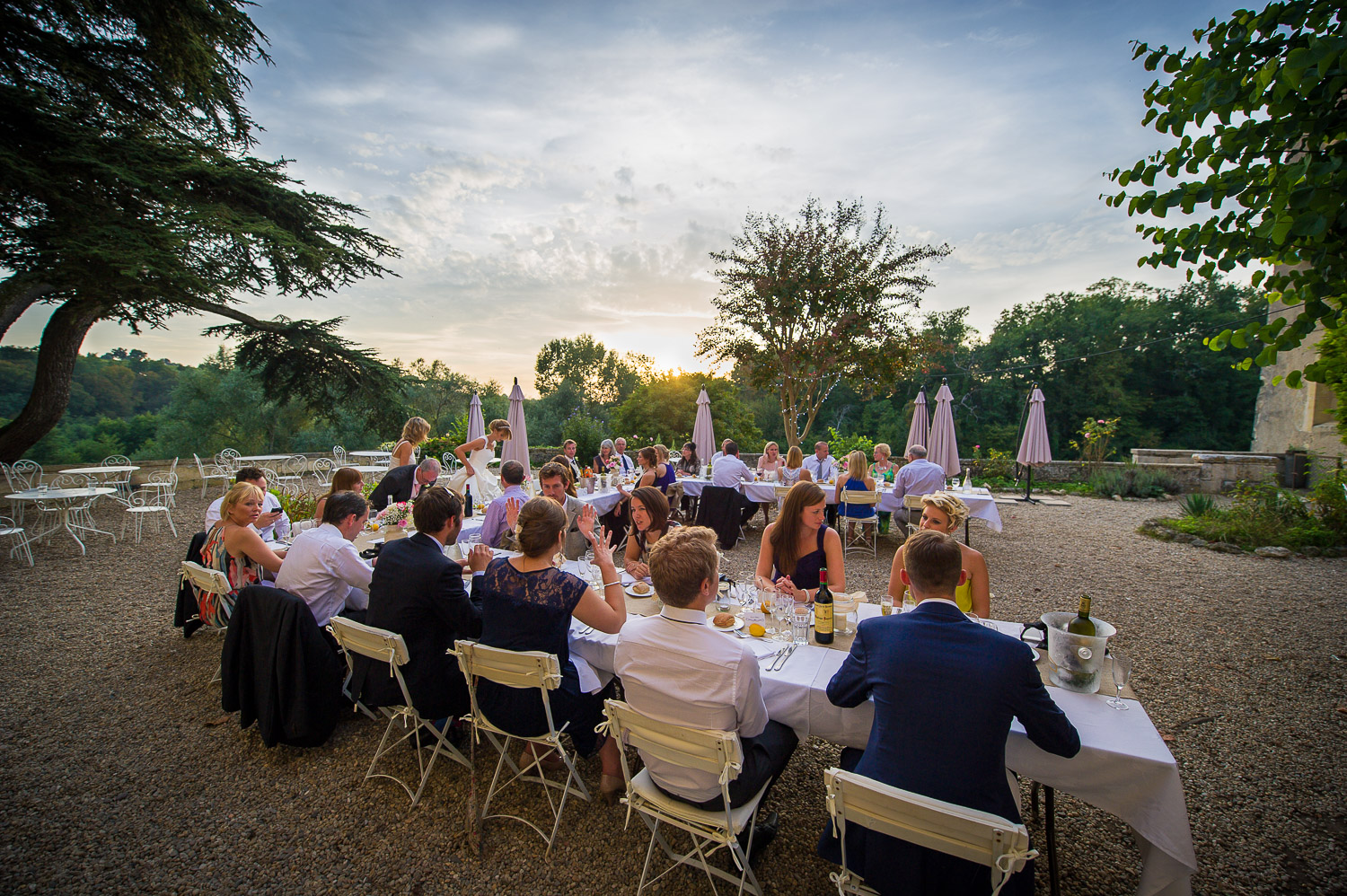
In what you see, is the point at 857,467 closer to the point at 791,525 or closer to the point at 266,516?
the point at 791,525

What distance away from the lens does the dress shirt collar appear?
1.85 m

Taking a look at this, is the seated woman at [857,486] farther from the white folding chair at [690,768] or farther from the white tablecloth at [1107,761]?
the white folding chair at [690,768]

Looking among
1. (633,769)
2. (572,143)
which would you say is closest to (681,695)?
(633,769)

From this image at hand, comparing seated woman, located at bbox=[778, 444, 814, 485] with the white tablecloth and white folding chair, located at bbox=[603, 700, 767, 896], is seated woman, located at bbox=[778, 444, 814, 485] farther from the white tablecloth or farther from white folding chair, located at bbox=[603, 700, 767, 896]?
white folding chair, located at bbox=[603, 700, 767, 896]

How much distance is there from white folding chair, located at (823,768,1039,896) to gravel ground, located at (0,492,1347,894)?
1010mm

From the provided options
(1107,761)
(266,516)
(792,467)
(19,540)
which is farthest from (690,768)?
(19,540)

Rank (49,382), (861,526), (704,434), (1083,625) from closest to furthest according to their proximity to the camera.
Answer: (1083,625), (861,526), (704,434), (49,382)

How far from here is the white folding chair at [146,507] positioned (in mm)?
8430

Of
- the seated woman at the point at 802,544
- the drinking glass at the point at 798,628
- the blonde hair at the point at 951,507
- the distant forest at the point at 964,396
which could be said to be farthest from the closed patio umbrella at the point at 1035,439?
the drinking glass at the point at 798,628

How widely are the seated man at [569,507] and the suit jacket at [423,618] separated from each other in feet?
2.11

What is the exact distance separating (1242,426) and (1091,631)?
33195mm

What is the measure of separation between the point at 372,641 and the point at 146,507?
8898 mm

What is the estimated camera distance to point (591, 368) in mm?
34031

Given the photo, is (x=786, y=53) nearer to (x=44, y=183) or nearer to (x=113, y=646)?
(x=113, y=646)
